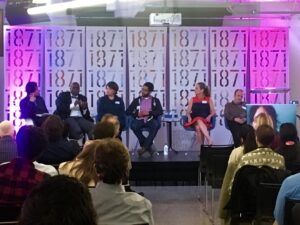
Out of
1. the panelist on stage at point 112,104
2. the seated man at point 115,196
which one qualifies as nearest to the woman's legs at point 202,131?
the panelist on stage at point 112,104

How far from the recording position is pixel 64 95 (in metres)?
9.03

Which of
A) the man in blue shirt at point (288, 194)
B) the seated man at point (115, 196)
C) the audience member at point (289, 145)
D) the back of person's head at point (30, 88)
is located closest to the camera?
the seated man at point (115, 196)

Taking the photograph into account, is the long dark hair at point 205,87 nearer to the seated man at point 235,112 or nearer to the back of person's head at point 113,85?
the seated man at point 235,112

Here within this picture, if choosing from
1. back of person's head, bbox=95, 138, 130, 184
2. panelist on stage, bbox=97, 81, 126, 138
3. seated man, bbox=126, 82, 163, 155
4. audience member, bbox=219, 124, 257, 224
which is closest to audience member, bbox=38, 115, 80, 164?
audience member, bbox=219, 124, 257, 224

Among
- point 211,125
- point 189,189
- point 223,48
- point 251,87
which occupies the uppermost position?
point 223,48

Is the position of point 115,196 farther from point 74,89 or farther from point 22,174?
point 74,89

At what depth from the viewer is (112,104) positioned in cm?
912

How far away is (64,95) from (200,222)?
13.5ft

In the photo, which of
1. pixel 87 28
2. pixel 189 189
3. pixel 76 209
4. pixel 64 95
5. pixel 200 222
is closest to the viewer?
pixel 76 209

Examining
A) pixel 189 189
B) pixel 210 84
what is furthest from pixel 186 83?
pixel 189 189

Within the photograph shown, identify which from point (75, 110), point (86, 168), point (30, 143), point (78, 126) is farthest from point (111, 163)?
point (75, 110)

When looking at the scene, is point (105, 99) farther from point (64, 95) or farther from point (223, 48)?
point (223, 48)

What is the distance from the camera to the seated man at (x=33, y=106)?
28.5ft

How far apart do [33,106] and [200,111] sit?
9.15 feet
